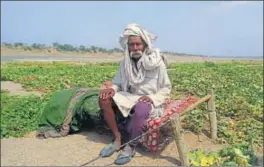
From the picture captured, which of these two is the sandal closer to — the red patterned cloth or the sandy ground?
the sandy ground

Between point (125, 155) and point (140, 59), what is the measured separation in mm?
1108

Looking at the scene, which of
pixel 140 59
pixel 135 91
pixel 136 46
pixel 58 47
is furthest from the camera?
pixel 58 47

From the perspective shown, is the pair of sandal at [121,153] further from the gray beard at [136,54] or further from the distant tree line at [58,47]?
the distant tree line at [58,47]

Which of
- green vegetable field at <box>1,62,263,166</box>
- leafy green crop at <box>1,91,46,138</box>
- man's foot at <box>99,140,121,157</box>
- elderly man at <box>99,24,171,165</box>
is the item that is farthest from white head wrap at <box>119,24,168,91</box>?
leafy green crop at <box>1,91,46,138</box>

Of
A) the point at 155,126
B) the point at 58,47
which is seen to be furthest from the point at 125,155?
the point at 58,47

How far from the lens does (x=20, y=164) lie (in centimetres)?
462

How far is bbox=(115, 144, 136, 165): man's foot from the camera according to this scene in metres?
4.56

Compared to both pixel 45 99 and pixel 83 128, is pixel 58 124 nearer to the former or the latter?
pixel 83 128

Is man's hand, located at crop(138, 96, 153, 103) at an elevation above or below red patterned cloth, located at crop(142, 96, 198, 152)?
above

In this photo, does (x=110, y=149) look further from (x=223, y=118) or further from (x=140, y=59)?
(x=223, y=118)

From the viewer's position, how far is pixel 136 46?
4.77 meters

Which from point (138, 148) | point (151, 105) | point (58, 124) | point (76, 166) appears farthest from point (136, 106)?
point (58, 124)

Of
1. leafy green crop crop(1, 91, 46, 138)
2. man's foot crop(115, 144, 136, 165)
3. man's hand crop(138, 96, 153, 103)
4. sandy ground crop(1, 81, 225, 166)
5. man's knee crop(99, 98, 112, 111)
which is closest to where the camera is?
man's foot crop(115, 144, 136, 165)

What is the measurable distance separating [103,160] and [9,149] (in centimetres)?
125
